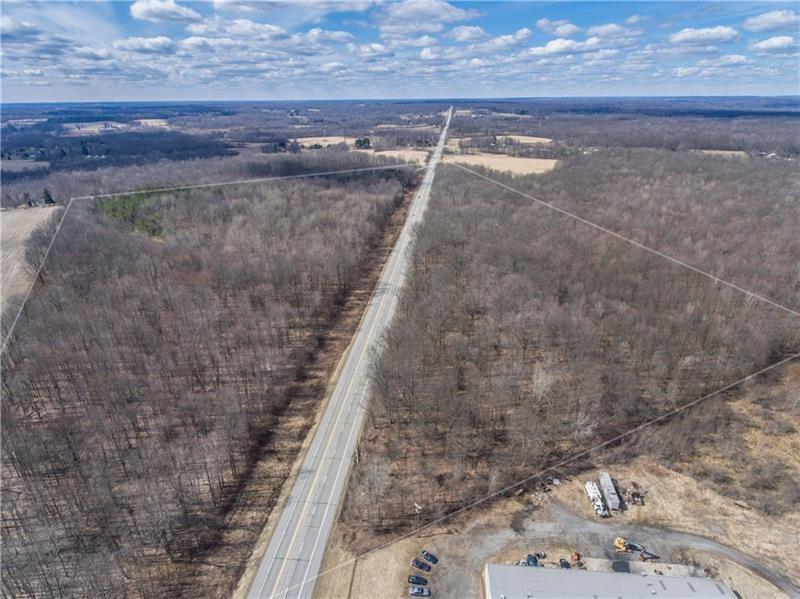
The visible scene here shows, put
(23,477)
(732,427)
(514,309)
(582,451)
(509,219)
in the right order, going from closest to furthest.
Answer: (23,477) < (582,451) < (732,427) < (514,309) < (509,219)

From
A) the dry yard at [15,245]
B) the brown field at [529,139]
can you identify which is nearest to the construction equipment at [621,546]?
the dry yard at [15,245]

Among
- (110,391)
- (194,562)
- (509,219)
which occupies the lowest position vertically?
(194,562)

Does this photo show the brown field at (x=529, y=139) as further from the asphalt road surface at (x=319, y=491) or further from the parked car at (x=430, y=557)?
the parked car at (x=430, y=557)

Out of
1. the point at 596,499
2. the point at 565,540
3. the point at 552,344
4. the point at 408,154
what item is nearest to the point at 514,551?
the point at 565,540

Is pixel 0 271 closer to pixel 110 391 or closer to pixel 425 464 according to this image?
pixel 110 391

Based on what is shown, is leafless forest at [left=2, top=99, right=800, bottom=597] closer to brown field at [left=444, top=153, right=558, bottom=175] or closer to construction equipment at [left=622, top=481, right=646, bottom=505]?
construction equipment at [left=622, top=481, right=646, bottom=505]

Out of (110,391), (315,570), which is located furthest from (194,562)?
(110,391)
